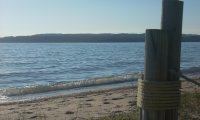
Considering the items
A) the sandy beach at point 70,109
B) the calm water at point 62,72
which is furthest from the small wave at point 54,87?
the sandy beach at point 70,109

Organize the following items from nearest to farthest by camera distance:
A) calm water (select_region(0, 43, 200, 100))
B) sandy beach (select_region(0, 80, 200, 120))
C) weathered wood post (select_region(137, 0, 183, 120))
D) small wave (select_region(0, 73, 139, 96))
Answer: weathered wood post (select_region(137, 0, 183, 120))
sandy beach (select_region(0, 80, 200, 120))
small wave (select_region(0, 73, 139, 96))
calm water (select_region(0, 43, 200, 100))

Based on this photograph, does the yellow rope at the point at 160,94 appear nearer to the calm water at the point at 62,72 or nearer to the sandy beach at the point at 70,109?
the sandy beach at the point at 70,109

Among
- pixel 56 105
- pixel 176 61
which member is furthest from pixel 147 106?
pixel 56 105

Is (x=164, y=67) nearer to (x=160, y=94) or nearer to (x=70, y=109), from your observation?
(x=160, y=94)

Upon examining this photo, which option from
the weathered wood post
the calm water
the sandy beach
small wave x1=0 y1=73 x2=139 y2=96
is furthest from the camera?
the calm water

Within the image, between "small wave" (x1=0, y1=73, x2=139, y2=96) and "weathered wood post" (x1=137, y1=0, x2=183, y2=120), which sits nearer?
"weathered wood post" (x1=137, y1=0, x2=183, y2=120)

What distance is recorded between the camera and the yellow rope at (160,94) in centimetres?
312

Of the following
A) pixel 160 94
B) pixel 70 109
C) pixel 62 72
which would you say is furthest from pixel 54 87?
pixel 160 94

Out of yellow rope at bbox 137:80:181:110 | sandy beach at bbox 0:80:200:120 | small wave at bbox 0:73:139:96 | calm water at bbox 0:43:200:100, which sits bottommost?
calm water at bbox 0:43:200:100

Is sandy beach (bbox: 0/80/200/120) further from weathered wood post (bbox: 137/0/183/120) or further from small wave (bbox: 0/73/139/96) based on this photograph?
weathered wood post (bbox: 137/0/183/120)

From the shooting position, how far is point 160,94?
10.3 feet

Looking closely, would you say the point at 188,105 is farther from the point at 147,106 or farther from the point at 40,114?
the point at 40,114

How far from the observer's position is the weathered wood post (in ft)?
10.1

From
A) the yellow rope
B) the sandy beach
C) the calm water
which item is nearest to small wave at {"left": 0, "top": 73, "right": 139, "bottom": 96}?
the calm water
